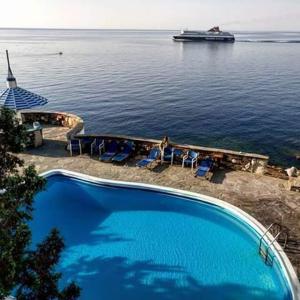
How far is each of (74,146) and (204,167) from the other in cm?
656

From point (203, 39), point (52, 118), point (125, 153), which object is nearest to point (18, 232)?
point (125, 153)

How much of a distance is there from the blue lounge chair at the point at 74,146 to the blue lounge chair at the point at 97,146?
65 cm

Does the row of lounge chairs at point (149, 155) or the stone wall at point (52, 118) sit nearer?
the row of lounge chairs at point (149, 155)

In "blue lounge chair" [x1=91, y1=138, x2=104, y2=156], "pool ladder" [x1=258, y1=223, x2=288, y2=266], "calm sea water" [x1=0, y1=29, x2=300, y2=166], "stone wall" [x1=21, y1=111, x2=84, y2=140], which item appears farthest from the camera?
"calm sea water" [x1=0, y1=29, x2=300, y2=166]

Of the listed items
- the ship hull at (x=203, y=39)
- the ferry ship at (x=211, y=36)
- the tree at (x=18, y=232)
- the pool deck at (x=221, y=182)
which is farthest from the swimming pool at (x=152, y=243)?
the ship hull at (x=203, y=39)

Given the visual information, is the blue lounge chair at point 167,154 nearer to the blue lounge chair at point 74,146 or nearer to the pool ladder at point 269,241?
the blue lounge chair at point 74,146

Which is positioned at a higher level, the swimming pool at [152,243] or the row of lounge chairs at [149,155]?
the row of lounge chairs at [149,155]

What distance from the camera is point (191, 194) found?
12844mm

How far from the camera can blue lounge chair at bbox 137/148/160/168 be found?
14727mm

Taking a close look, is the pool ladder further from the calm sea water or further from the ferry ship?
the ferry ship

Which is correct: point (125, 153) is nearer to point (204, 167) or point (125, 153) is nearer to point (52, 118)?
point (204, 167)

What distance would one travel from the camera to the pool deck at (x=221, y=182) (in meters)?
11.4

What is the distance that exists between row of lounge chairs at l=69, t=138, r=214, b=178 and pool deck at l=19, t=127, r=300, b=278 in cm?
31

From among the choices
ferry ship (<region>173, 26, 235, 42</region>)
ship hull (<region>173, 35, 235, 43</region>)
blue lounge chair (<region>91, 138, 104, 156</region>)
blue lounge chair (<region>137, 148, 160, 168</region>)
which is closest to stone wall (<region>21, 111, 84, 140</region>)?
blue lounge chair (<region>91, 138, 104, 156</region>)
